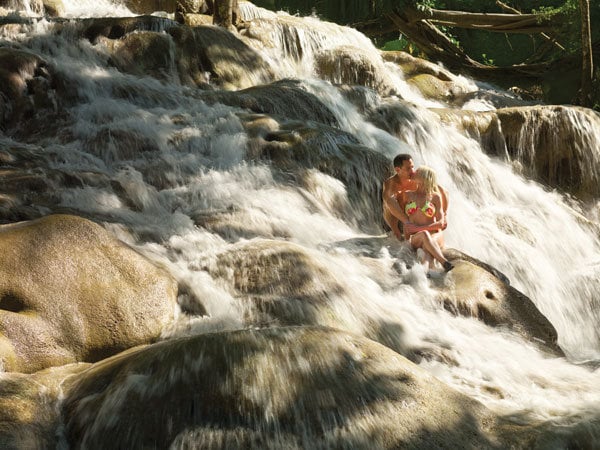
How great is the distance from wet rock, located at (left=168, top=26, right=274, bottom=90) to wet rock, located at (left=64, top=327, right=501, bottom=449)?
24.3 feet

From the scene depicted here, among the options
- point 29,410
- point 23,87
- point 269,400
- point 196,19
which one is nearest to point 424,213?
point 269,400

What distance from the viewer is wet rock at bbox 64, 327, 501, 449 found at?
3.51 m

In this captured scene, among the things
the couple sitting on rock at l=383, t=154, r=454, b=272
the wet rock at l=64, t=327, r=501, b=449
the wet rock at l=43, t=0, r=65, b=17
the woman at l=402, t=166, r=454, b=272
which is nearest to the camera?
the wet rock at l=64, t=327, r=501, b=449

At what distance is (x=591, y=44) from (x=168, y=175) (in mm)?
10631

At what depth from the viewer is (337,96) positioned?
10.6m

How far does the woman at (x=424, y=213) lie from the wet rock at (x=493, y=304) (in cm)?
47

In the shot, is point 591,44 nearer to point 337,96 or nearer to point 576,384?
point 337,96

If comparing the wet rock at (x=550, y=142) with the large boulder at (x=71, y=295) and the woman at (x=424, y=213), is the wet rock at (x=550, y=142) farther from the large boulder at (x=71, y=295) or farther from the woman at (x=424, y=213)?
the large boulder at (x=71, y=295)

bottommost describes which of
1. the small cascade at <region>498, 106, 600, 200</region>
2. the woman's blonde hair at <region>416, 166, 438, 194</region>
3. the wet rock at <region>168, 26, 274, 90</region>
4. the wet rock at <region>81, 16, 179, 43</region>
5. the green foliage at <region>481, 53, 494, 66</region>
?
the green foliage at <region>481, 53, 494, 66</region>

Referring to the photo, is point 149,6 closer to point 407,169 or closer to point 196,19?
point 196,19

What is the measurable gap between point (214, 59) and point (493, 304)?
6.41 m

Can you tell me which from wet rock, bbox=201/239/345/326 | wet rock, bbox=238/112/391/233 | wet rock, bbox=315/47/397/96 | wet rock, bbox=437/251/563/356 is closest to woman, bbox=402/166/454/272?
wet rock, bbox=437/251/563/356

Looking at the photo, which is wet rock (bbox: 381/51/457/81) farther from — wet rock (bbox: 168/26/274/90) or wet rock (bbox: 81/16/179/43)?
wet rock (bbox: 81/16/179/43)

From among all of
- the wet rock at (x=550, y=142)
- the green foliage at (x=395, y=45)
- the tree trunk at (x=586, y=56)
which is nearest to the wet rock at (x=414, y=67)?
the tree trunk at (x=586, y=56)
